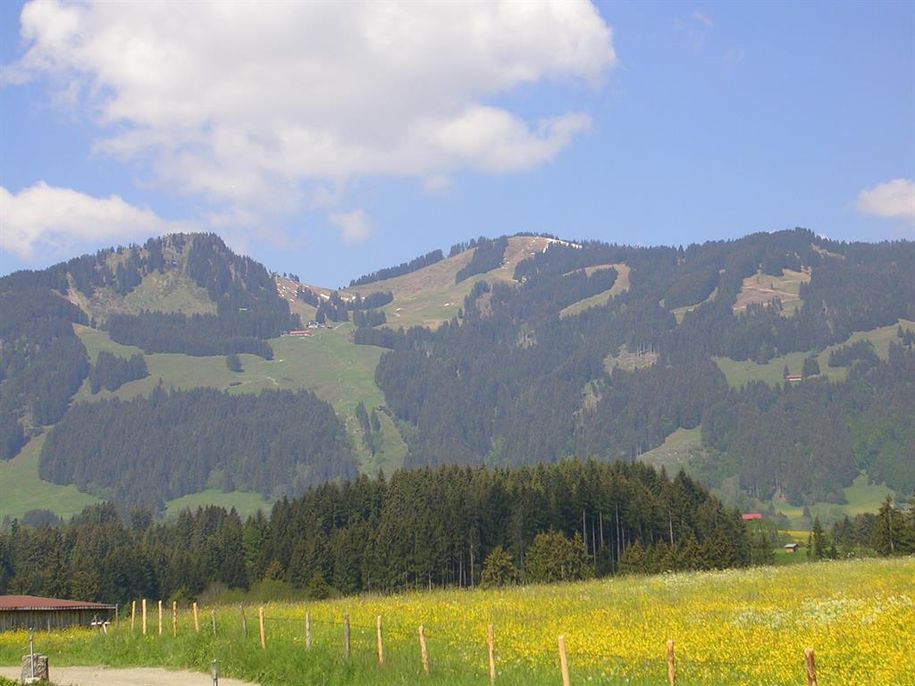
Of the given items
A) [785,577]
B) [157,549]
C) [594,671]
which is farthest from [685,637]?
[157,549]

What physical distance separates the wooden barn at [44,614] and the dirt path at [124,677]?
26.9 meters

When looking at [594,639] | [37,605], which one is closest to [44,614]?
[37,605]

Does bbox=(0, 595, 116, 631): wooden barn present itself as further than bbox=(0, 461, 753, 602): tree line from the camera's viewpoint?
No

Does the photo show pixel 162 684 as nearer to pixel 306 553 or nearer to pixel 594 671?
pixel 594 671

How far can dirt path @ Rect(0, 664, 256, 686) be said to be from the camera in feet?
113

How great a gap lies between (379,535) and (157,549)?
Result: 4272 centimetres

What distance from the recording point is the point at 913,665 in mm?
27422

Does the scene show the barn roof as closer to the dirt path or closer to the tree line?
the dirt path

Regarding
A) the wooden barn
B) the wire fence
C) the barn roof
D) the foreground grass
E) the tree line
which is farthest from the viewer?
the tree line

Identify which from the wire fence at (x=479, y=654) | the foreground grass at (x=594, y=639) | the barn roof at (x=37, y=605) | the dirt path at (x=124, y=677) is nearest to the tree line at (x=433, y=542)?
the barn roof at (x=37, y=605)

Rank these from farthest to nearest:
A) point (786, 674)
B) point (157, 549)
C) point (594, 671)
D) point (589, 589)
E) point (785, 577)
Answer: point (157, 549)
point (589, 589)
point (785, 577)
point (594, 671)
point (786, 674)

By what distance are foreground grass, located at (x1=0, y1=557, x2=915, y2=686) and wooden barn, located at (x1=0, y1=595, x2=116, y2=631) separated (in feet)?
35.0

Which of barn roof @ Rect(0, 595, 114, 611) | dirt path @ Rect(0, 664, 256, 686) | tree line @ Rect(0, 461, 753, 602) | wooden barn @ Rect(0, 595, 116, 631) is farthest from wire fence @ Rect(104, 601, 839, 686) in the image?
tree line @ Rect(0, 461, 753, 602)

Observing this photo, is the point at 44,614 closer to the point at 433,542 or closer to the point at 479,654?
the point at 479,654
